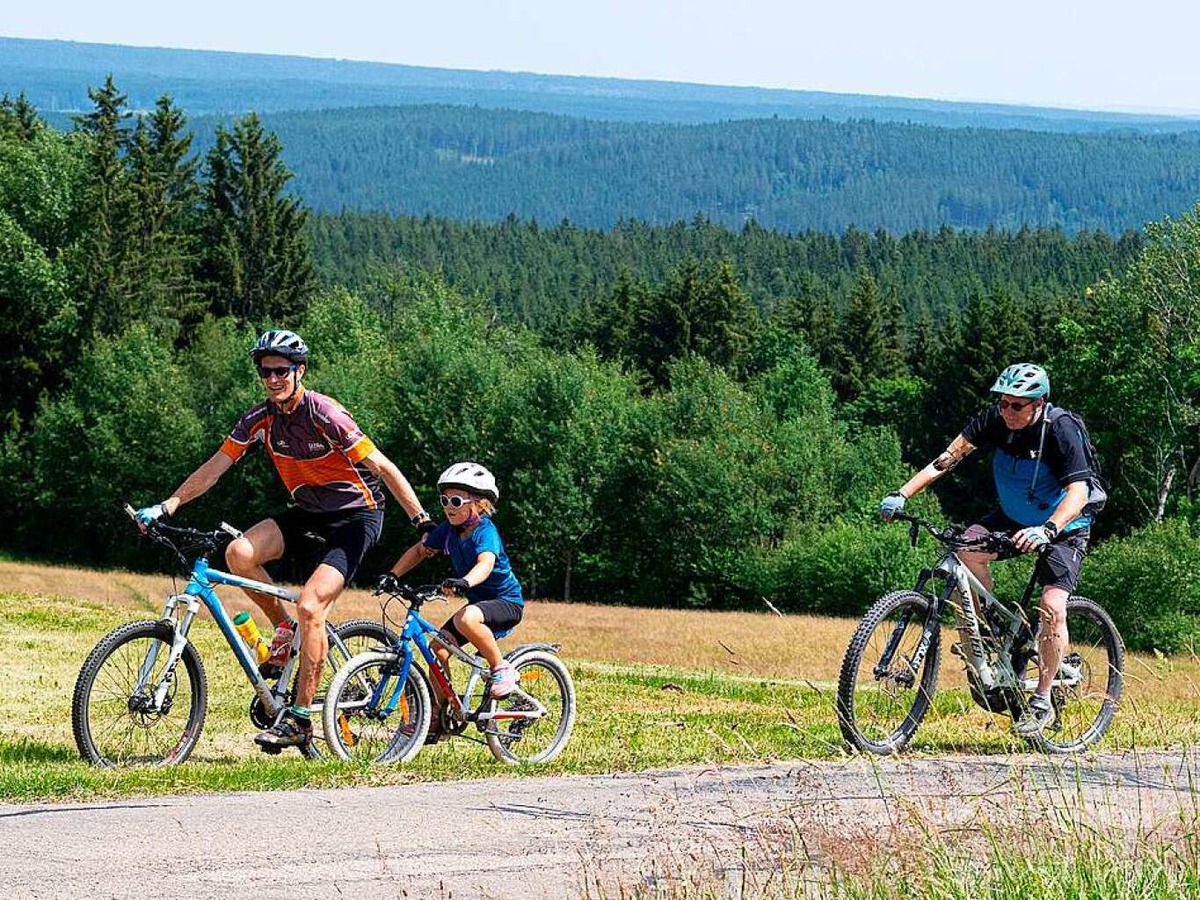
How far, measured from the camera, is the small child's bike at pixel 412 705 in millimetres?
10297

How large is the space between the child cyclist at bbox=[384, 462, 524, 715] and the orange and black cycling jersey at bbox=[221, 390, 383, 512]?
17.6 inches

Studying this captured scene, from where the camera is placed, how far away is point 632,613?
158 feet

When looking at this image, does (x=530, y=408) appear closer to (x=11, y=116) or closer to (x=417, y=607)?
(x=11, y=116)

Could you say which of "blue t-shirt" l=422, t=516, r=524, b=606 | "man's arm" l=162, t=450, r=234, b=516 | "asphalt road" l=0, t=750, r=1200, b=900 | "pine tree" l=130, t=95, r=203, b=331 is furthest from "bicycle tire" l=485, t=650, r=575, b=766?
"pine tree" l=130, t=95, r=203, b=331

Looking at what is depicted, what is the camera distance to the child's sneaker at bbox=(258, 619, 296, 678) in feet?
34.4

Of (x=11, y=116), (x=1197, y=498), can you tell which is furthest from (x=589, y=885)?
(x=11, y=116)

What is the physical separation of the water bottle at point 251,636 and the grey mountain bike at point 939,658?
129 inches

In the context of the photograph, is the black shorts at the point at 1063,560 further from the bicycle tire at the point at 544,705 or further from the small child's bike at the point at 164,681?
the small child's bike at the point at 164,681

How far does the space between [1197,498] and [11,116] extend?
5409cm

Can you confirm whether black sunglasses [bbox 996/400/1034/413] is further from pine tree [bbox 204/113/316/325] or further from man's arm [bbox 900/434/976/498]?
pine tree [bbox 204/113/316/325]

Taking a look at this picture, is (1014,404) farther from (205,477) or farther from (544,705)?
(205,477)

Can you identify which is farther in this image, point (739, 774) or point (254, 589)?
point (254, 589)

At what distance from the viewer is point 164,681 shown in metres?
10.1

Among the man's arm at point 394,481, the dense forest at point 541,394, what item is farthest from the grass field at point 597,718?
the dense forest at point 541,394
